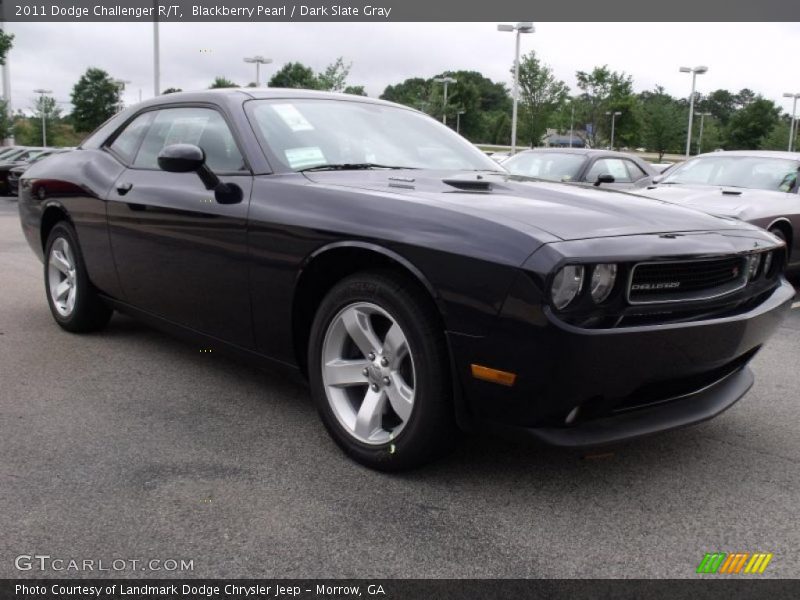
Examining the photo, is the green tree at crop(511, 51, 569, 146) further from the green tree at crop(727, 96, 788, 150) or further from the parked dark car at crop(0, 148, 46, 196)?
the green tree at crop(727, 96, 788, 150)

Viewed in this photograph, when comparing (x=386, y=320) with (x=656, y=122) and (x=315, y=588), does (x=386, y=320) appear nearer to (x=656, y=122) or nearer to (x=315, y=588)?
(x=315, y=588)

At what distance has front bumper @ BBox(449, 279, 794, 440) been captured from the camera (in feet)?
7.65

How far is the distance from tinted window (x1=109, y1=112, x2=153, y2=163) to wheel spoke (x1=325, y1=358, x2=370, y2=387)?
6.85ft

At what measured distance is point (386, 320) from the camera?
9.49 feet

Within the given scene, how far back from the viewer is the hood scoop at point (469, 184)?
3132mm

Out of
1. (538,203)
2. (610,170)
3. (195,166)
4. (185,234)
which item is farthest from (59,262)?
(610,170)

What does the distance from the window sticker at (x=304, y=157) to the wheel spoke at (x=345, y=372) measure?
92 cm

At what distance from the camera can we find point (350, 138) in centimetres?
363

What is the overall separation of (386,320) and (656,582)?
128 centimetres

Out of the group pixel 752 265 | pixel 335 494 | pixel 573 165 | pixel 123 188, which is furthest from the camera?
pixel 573 165

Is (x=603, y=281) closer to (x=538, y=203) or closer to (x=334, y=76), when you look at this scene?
(x=538, y=203)

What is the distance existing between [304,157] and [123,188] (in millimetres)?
1278

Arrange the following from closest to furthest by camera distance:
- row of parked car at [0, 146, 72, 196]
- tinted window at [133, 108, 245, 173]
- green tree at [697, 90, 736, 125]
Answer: tinted window at [133, 108, 245, 173] < row of parked car at [0, 146, 72, 196] < green tree at [697, 90, 736, 125]

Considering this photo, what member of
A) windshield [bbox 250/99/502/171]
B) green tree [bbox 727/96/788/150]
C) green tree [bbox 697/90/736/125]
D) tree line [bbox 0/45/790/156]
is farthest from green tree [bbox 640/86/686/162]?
green tree [bbox 697/90/736/125]
